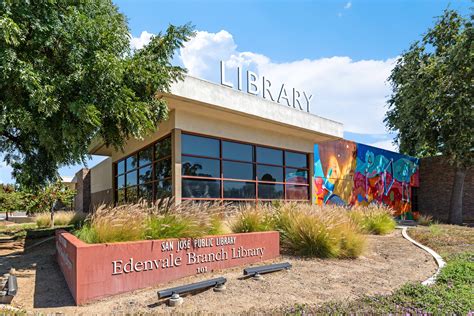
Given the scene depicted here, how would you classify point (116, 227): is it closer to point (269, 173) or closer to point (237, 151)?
point (237, 151)

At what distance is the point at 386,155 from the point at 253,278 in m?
22.7

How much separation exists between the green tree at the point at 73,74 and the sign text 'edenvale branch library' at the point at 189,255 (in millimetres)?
3278

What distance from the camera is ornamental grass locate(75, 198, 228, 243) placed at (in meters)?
6.88

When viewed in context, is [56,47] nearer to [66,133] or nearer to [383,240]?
[66,133]

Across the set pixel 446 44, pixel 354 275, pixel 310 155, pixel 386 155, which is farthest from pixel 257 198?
pixel 446 44

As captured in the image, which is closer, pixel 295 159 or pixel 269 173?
pixel 269 173

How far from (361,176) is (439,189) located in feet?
31.3

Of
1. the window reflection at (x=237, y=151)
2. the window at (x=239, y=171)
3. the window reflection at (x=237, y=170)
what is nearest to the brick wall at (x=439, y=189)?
the window at (x=239, y=171)

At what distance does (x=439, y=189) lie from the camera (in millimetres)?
29391

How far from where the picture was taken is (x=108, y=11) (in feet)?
34.3

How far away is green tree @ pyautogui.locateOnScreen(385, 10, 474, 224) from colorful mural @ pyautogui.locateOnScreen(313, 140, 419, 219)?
2531 millimetres

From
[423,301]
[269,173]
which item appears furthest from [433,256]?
[269,173]

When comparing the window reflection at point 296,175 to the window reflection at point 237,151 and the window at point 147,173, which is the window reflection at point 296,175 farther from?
the window at point 147,173

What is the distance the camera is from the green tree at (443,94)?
736 inches
